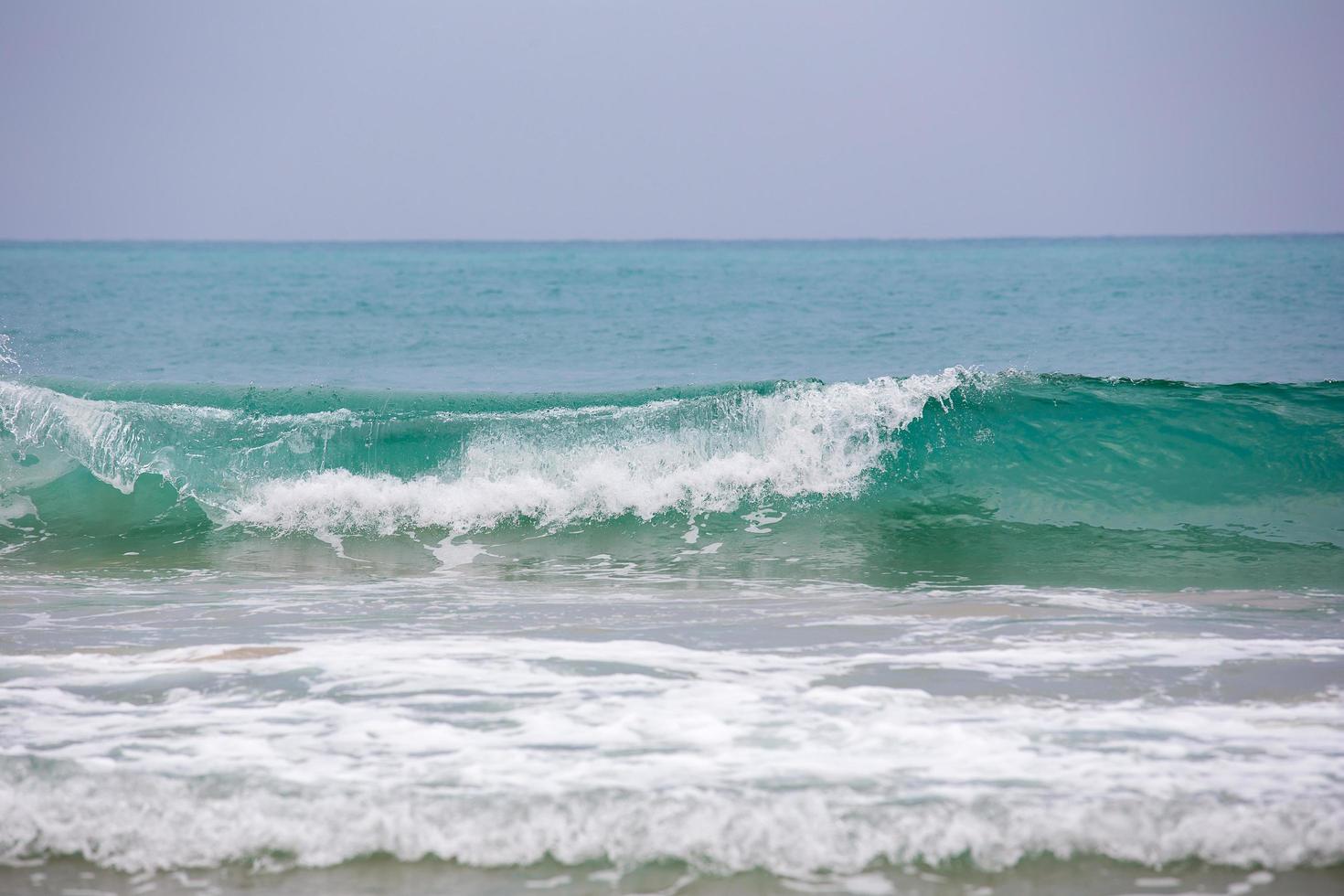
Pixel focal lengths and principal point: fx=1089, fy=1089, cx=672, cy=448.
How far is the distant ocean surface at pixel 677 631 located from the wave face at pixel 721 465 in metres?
0.04

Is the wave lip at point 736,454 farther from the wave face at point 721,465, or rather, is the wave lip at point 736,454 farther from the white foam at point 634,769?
the white foam at point 634,769

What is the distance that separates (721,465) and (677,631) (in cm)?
402

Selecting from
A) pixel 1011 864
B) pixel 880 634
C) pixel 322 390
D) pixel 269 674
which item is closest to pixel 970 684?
pixel 880 634

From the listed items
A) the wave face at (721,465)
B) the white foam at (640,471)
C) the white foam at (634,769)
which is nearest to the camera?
the white foam at (634,769)

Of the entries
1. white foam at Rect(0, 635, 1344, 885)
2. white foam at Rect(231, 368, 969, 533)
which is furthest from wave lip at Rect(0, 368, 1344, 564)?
white foam at Rect(0, 635, 1344, 885)

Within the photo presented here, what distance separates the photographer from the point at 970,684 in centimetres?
493

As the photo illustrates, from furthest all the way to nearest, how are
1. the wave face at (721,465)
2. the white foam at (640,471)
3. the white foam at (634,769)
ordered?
1. the white foam at (640,471)
2. the wave face at (721,465)
3. the white foam at (634,769)

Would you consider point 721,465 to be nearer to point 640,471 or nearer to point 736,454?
point 736,454

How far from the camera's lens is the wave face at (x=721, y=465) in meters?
9.19

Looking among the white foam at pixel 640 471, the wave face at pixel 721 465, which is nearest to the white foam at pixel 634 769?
the wave face at pixel 721 465

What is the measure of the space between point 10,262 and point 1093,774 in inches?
2471

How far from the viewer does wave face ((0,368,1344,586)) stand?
919cm

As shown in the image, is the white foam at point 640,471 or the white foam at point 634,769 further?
the white foam at point 640,471

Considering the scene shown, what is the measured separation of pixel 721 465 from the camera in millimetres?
9906
